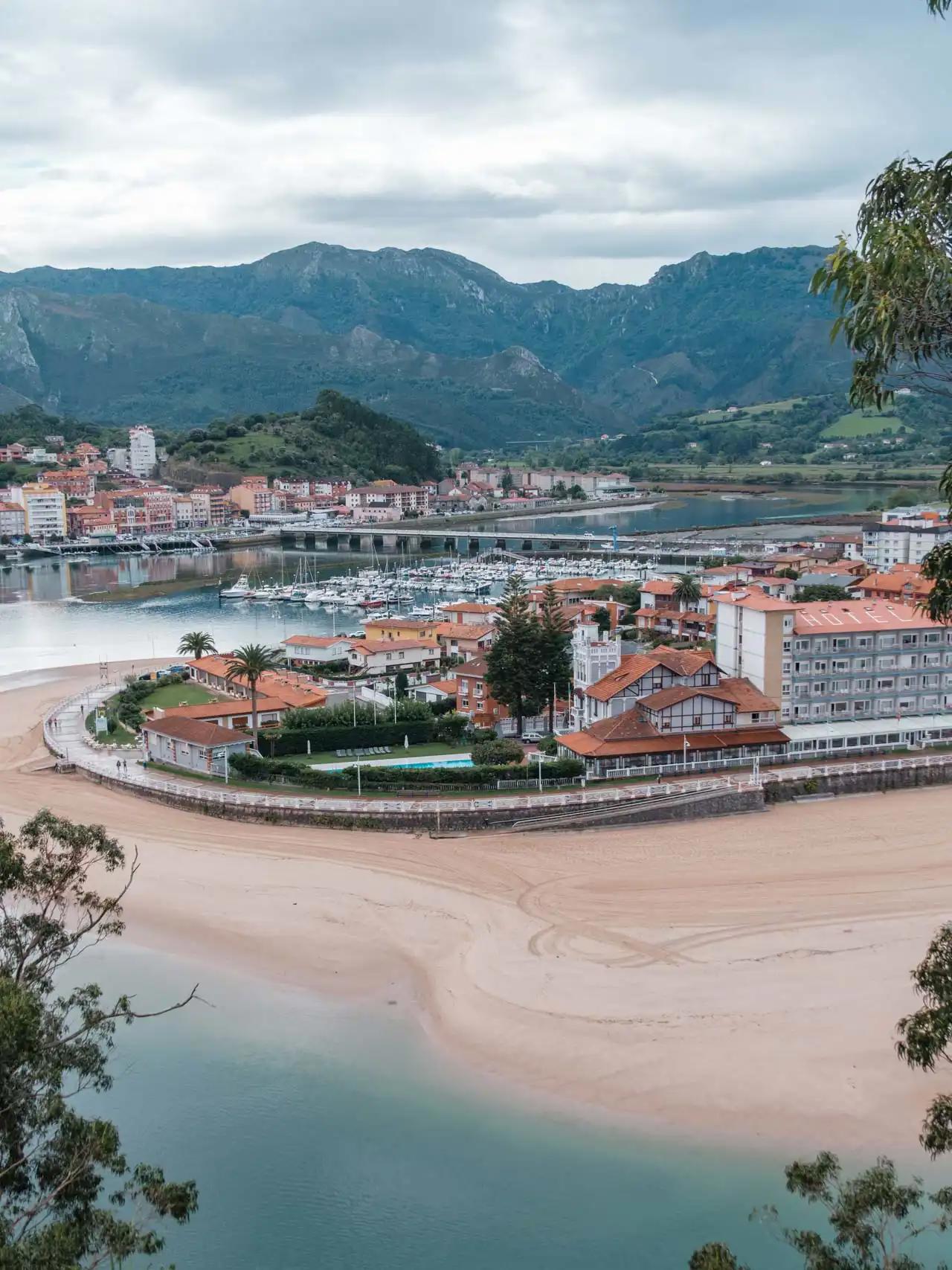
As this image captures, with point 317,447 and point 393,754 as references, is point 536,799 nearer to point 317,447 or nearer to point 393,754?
point 393,754

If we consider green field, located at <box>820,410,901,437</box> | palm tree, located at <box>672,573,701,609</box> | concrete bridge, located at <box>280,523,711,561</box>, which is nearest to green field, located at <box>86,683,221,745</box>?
palm tree, located at <box>672,573,701,609</box>

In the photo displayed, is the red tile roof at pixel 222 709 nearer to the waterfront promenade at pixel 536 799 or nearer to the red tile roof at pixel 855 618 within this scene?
the waterfront promenade at pixel 536 799

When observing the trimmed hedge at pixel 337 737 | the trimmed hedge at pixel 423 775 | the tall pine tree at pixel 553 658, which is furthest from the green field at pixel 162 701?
the tall pine tree at pixel 553 658

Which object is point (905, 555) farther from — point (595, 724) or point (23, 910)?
point (23, 910)

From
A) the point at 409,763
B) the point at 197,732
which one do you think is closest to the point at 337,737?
the point at 409,763

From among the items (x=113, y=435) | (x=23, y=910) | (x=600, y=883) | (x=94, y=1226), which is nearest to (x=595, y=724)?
(x=600, y=883)

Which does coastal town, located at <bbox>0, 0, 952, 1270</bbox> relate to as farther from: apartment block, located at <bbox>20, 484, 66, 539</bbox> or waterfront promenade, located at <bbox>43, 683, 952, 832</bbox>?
apartment block, located at <bbox>20, 484, 66, 539</bbox>
